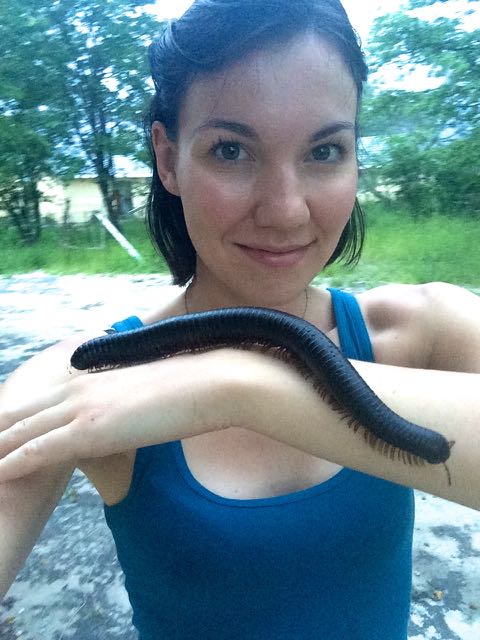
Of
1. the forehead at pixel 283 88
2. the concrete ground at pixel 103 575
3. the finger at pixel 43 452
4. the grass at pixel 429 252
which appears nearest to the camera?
the finger at pixel 43 452

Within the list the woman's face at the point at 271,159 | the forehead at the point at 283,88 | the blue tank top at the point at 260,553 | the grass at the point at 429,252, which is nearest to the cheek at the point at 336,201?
the woman's face at the point at 271,159

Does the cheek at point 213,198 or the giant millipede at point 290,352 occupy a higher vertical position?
the cheek at point 213,198

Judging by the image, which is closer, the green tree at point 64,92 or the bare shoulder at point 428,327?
the bare shoulder at point 428,327

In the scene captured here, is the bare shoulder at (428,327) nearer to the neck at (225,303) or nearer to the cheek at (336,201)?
the neck at (225,303)

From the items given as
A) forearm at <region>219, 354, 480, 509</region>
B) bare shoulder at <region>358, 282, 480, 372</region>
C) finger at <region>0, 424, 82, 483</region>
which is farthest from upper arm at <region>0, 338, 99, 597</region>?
Answer: bare shoulder at <region>358, 282, 480, 372</region>

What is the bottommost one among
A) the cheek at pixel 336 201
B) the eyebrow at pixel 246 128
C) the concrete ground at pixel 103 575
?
the concrete ground at pixel 103 575

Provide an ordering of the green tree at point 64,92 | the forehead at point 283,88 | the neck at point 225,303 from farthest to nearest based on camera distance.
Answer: the green tree at point 64,92
the neck at point 225,303
the forehead at point 283,88

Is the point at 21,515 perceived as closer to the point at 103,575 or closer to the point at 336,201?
the point at 336,201

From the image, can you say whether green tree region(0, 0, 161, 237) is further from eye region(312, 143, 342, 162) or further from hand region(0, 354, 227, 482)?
hand region(0, 354, 227, 482)
